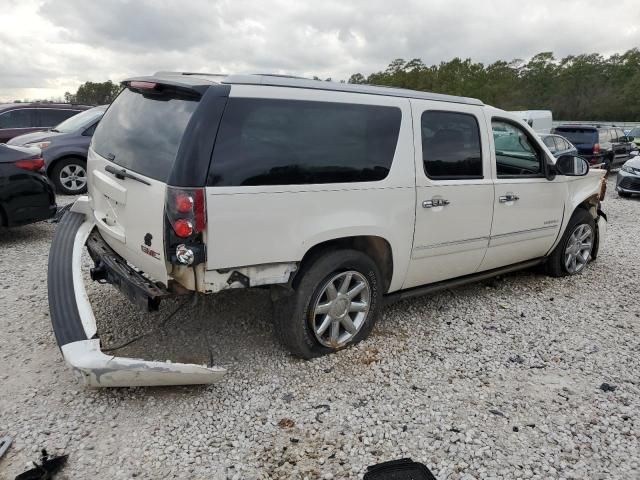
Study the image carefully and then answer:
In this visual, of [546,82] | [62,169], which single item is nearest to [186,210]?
[62,169]

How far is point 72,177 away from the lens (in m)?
9.53

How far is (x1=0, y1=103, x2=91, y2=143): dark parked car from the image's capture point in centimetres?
1115

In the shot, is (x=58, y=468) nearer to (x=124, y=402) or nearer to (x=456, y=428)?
(x=124, y=402)

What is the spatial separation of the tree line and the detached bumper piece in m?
47.8

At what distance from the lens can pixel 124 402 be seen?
306 centimetres

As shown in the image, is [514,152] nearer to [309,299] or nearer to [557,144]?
[309,299]

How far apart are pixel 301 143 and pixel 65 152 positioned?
25.3ft

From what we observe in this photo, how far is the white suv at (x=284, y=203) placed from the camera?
2871 mm

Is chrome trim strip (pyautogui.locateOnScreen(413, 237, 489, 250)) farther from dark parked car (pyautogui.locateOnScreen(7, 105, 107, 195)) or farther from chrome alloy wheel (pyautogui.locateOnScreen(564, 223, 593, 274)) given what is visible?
dark parked car (pyautogui.locateOnScreen(7, 105, 107, 195))

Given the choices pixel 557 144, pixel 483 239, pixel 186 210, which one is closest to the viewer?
pixel 186 210

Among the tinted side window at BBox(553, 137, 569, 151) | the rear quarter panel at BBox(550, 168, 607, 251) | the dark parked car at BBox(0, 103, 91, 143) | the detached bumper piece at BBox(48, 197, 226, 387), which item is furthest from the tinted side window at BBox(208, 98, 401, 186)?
the tinted side window at BBox(553, 137, 569, 151)

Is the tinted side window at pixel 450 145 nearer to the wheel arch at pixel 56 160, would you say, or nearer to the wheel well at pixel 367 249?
the wheel well at pixel 367 249

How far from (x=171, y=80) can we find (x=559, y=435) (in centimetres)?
321

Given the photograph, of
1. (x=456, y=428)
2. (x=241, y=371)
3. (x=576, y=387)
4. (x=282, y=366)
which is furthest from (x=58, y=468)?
(x=576, y=387)
